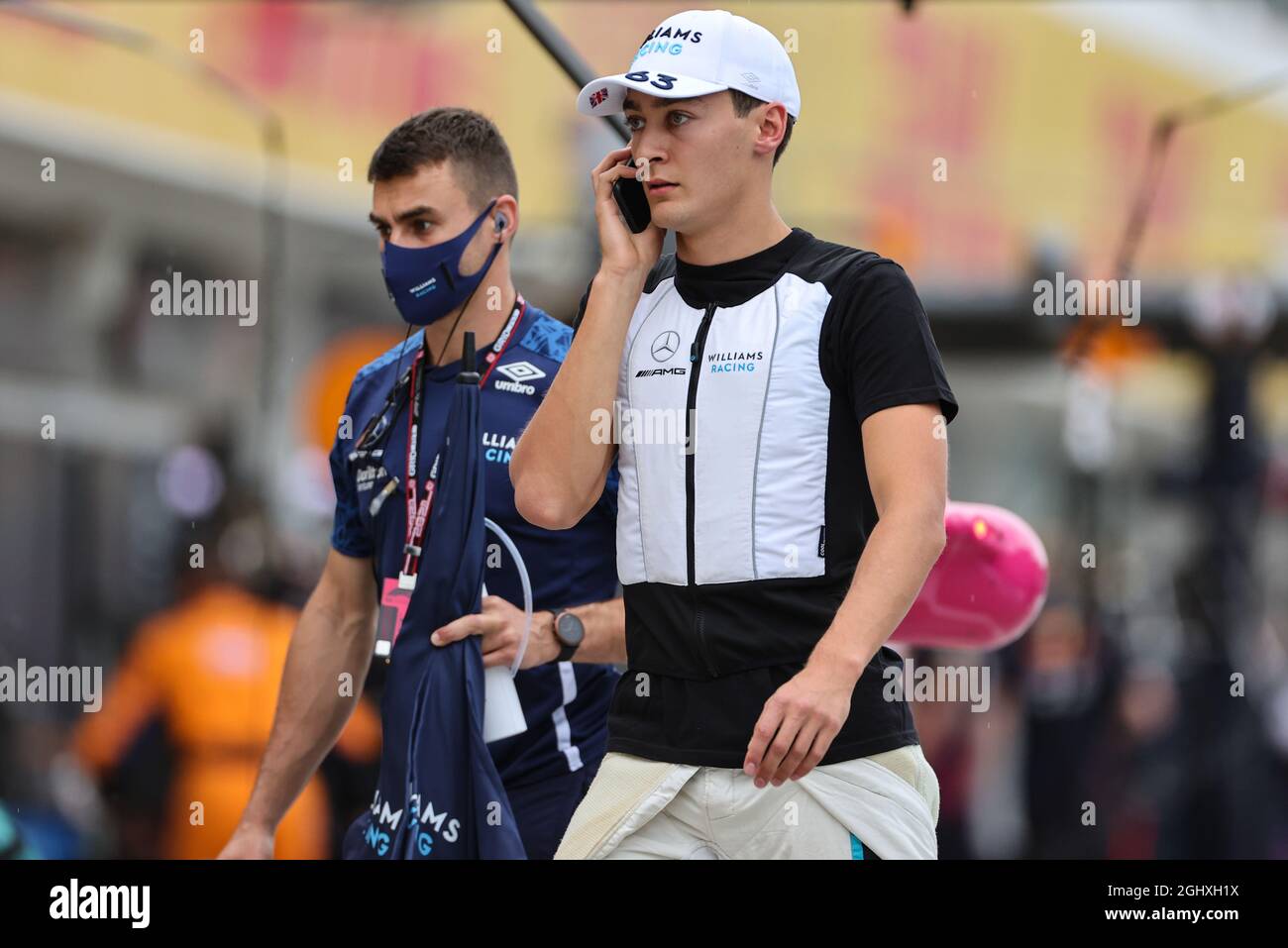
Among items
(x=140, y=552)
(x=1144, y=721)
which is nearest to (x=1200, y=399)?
(x=1144, y=721)

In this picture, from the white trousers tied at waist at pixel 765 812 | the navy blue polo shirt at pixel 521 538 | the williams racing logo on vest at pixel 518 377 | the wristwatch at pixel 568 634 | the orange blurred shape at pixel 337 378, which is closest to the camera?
the white trousers tied at waist at pixel 765 812

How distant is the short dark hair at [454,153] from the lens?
464 cm

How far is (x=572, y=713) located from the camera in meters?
4.64

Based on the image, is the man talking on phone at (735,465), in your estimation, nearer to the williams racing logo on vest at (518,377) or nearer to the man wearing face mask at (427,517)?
the man wearing face mask at (427,517)

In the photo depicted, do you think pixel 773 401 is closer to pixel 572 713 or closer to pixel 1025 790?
pixel 572 713

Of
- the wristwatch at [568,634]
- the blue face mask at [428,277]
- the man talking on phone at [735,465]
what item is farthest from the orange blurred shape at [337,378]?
the man talking on phone at [735,465]

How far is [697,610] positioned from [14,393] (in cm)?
1350

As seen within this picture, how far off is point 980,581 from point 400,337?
1191 cm

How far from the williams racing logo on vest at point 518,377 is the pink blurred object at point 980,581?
1.00 metres

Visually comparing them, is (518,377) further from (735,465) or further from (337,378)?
(337,378)

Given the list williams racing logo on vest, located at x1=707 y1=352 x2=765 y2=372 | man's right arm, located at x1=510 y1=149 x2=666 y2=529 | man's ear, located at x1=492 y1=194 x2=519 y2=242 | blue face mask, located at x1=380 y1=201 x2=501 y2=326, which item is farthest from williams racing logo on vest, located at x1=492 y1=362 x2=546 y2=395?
williams racing logo on vest, located at x1=707 y1=352 x2=765 y2=372

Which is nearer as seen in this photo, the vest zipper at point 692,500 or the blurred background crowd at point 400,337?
the vest zipper at point 692,500

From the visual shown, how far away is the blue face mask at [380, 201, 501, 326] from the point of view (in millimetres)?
4570

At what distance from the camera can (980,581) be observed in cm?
453
